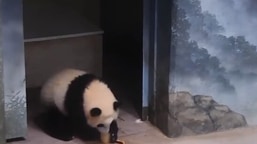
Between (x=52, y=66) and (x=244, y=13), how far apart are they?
2.91ft

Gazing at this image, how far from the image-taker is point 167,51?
7.09 feet

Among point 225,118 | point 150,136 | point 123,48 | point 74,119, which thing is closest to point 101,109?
point 74,119

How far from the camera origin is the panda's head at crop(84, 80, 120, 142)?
2.10 meters

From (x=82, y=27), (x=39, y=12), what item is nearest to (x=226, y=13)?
(x=82, y=27)

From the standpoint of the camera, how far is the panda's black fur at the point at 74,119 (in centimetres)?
215

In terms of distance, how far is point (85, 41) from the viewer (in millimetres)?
2727

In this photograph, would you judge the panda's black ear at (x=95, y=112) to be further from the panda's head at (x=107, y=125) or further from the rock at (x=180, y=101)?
the rock at (x=180, y=101)

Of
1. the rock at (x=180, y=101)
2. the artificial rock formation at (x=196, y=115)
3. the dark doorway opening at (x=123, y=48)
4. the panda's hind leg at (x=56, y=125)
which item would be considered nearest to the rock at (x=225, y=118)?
the artificial rock formation at (x=196, y=115)

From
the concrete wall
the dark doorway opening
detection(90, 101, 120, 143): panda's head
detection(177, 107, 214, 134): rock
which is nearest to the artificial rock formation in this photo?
detection(177, 107, 214, 134): rock

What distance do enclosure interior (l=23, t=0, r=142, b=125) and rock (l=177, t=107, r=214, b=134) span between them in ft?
1.07

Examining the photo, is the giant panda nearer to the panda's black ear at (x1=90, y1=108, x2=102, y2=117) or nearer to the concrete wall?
the panda's black ear at (x1=90, y1=108, x2=102, y2=117)

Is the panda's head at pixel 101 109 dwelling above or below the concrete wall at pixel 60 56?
below

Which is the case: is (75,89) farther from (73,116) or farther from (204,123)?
(204,123)

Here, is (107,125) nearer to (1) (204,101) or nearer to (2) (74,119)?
(2) (74,119)
